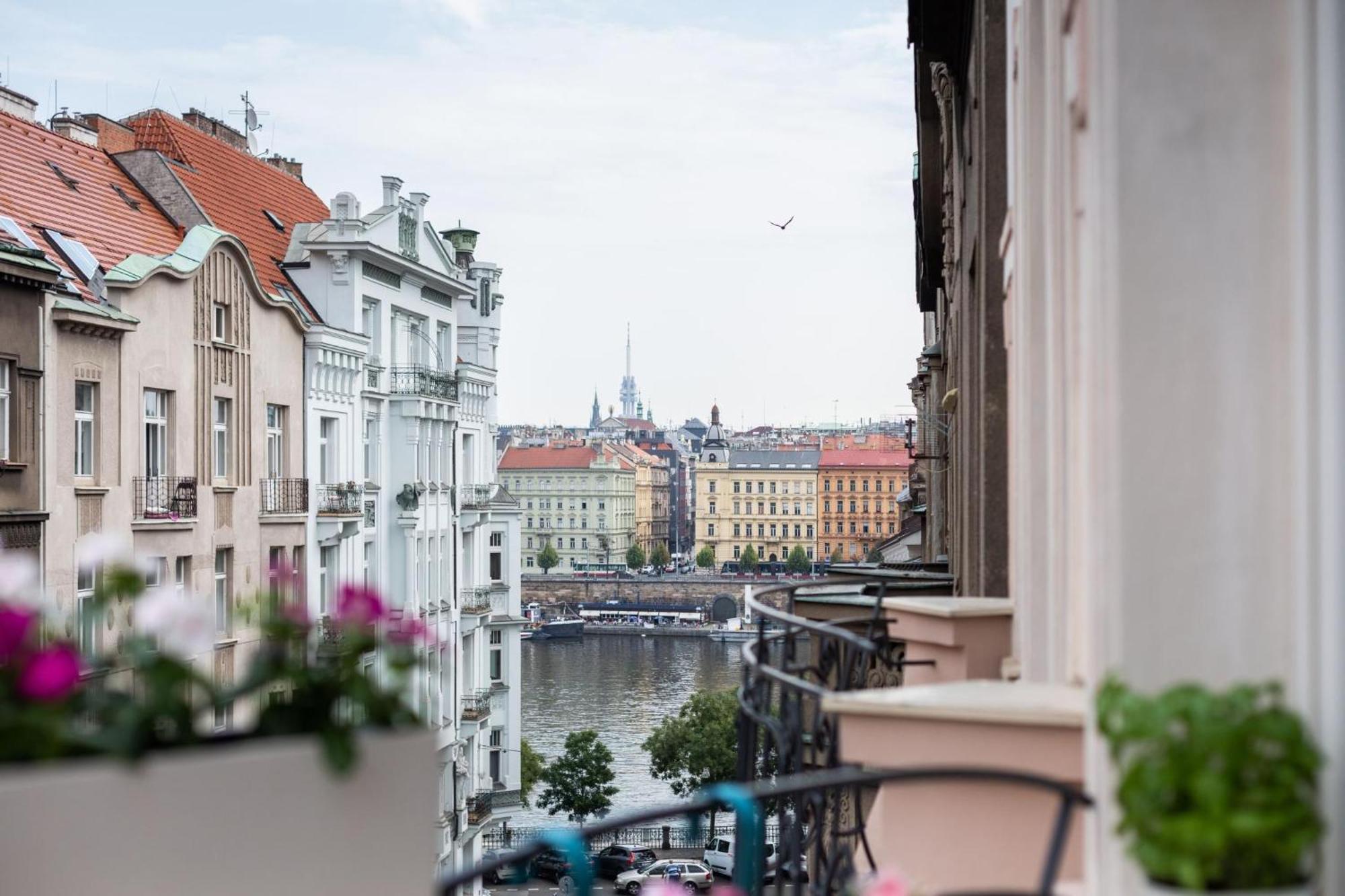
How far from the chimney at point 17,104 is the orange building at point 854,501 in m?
119

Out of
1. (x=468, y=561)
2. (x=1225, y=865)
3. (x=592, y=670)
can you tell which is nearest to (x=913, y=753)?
(x=1225, y=865)

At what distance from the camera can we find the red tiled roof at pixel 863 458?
140 m

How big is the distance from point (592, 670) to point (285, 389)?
2463 inches

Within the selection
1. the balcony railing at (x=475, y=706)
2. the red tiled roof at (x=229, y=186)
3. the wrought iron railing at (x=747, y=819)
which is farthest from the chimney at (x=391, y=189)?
the wrought iron railing at (x=747, y=819)

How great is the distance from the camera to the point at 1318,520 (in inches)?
96.3

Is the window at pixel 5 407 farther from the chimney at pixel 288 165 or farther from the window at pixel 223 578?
the chimney at pixel 288 165

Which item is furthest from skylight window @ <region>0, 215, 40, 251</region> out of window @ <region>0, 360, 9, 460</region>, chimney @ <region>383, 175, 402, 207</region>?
chimney @ <region>383, 175, 402, 207</region>

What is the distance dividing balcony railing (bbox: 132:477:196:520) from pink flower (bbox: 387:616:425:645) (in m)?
20.0

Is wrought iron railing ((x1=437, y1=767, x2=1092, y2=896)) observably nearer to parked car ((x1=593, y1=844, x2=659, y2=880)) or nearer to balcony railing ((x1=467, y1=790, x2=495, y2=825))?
balcony railing ((x1=467, y1=790, x2=495, y2=825))

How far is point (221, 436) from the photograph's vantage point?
2477 cm

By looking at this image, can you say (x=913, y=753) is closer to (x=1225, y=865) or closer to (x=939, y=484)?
(x=1225, y=865)

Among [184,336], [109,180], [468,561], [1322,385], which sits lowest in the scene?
[468,561]

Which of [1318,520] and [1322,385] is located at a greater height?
[1322,385]

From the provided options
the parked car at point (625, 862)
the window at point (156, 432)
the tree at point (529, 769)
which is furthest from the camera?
the tree at point (529, 769)
